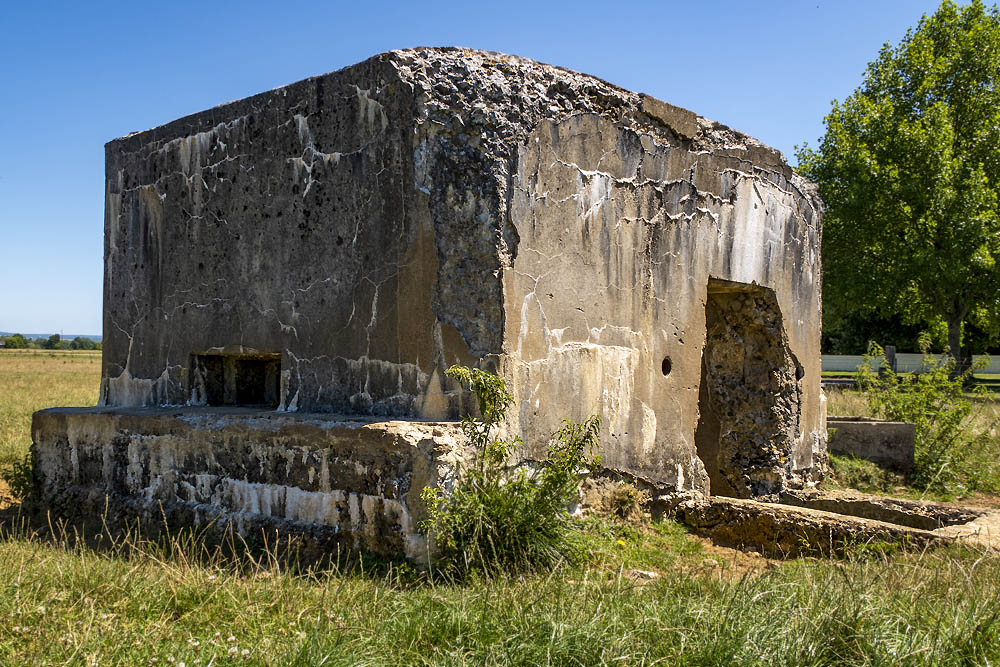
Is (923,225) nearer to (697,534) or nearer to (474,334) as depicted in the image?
(697,534)

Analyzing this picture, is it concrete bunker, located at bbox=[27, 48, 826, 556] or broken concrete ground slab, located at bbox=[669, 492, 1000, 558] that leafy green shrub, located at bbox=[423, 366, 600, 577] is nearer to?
concrete bunker, located at bbox=[27, 48, 826, 556]

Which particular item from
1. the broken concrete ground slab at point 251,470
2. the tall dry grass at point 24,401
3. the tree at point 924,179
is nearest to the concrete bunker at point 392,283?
the broken concrete ground slab at point 251,470

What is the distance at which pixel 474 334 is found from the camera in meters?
4.35

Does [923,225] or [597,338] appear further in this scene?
[923,225]

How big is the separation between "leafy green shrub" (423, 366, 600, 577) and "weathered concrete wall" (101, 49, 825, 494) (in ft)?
0.78

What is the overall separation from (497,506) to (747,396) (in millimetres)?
3242

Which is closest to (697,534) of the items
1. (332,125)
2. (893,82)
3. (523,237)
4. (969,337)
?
(523,237)

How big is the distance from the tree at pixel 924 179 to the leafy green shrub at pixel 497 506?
15794 mm

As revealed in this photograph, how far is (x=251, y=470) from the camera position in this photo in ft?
15.1

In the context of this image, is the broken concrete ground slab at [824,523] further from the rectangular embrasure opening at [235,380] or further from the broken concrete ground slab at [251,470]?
the rectangular embrasure opening at [235,380]

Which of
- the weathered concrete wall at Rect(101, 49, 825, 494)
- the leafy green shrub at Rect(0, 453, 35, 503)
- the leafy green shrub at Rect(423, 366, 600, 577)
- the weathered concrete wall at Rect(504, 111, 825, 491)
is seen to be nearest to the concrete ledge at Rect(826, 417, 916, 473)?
the weathered concrete wall at Rect(504, 111, 825, 491)

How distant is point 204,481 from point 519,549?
2.03 metres

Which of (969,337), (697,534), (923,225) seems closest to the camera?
(697,534)

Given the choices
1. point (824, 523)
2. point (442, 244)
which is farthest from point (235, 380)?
point (824, 523)
